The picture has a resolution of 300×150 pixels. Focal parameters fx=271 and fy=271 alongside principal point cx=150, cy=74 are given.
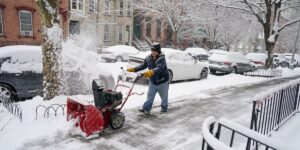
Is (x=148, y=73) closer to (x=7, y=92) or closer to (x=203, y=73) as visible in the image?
(x=7, y=92)

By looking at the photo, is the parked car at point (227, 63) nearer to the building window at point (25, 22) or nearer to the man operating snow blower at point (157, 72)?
the man operating snow blower at point (157, 72)

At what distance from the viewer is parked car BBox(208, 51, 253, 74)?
17672 mm

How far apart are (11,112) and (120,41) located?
94.1 ft

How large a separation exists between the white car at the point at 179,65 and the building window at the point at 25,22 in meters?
14.6

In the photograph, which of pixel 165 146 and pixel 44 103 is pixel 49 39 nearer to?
pixel 44 103

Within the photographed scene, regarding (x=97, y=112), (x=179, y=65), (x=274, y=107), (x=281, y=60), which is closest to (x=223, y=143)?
(x=97, y=112)

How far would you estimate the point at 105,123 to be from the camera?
20.5 ft

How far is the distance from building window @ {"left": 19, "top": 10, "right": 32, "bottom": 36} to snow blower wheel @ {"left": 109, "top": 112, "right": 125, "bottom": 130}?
1962 cm

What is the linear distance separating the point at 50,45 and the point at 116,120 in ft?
9.07

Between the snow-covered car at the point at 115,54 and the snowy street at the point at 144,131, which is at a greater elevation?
the snow-covered car at the point at 115,54

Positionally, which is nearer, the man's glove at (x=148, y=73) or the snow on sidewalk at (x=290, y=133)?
the snow on sidewalk at (x=290, y=133)

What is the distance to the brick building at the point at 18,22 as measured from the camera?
21391 millimetres

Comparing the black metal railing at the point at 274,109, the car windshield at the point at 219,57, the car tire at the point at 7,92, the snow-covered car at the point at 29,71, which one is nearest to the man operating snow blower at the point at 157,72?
the snow-covered car at the point at 29,71

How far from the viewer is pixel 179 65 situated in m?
13.2
